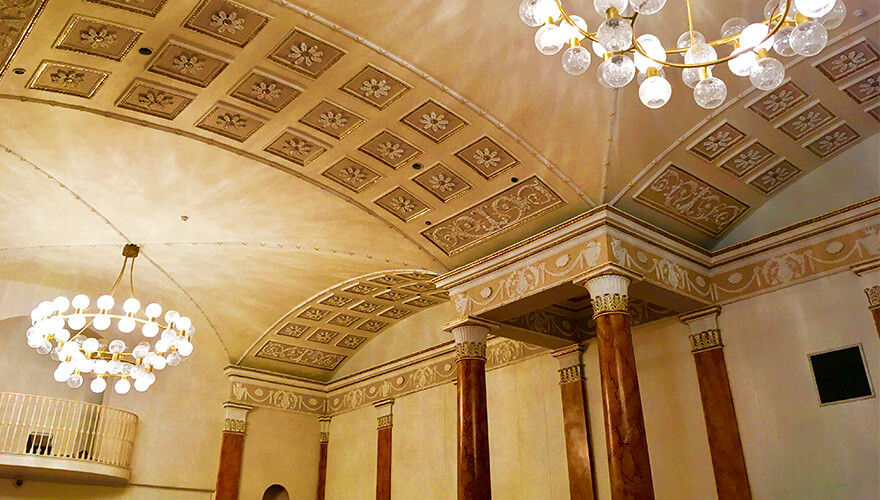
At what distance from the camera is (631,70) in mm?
4656

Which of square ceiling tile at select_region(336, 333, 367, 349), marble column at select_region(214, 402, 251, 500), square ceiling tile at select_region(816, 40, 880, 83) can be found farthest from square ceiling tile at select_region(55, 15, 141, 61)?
marble column at select_region(214, 402, 251, 500)

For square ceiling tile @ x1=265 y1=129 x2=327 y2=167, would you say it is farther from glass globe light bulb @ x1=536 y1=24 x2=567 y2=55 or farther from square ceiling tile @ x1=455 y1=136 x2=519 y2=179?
glass globe light bulb @ x1=536 y1=24 x2=567 y2=55

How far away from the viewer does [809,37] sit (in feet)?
14.5

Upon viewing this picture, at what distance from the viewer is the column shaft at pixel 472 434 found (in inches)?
344

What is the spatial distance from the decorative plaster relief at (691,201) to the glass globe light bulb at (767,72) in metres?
4.04

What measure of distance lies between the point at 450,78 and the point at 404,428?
25.9 feet

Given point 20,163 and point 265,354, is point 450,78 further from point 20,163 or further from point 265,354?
point 265,354

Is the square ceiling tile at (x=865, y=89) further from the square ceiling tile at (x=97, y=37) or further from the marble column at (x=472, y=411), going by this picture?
the square ceiling tile at (x=97, y=37)

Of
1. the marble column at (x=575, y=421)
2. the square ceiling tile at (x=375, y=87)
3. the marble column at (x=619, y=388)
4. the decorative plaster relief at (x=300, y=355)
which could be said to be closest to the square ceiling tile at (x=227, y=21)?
the square ceiling tile at (x=375, y=87)

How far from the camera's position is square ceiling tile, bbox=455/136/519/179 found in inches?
335

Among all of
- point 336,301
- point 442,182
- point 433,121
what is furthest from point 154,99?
point 336,301

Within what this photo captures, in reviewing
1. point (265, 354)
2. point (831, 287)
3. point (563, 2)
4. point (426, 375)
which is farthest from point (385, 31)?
point (265, 354)

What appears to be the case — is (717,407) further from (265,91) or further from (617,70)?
Result: (265,91)

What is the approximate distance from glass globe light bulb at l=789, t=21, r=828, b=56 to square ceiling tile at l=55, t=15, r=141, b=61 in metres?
5.72
